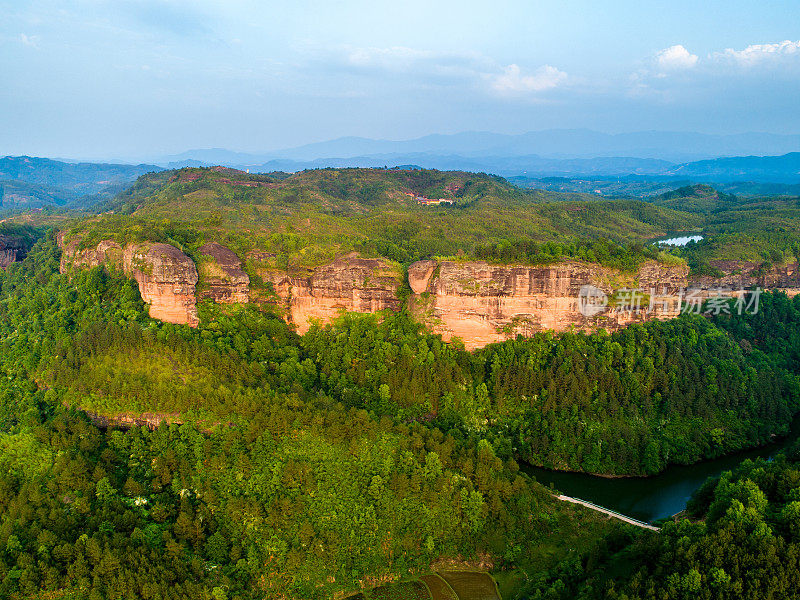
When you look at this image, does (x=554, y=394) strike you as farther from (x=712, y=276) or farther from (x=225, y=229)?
(x=225, y=229)

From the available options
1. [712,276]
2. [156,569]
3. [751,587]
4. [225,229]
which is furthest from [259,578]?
[712,276]

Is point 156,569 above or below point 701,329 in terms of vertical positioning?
below

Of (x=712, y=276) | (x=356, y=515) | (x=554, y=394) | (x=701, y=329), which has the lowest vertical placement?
(x=356, y=515)

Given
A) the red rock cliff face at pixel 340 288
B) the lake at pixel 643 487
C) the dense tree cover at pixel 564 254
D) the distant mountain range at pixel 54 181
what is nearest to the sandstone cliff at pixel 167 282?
the red rock cliff face at pixel 340 288

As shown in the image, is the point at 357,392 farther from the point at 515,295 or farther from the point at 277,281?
the point at 515,295

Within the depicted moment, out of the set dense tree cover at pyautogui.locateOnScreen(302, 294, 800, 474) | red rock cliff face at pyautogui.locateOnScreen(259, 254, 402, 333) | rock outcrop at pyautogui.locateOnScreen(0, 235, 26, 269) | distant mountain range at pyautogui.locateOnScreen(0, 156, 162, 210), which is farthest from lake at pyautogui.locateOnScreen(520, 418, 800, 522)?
distant mountain range at pyautogui.locateOnScreen(0, 156, 162, 210)
